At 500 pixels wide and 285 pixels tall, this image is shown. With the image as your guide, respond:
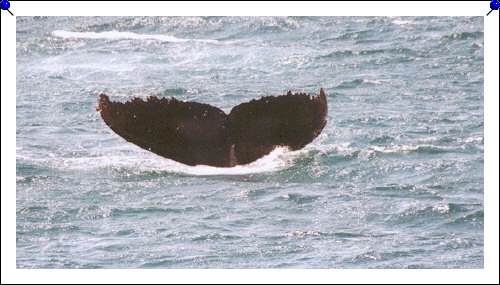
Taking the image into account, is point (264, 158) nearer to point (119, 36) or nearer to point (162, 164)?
point (162, 164)

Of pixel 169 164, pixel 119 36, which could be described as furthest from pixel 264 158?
pixel 119 36

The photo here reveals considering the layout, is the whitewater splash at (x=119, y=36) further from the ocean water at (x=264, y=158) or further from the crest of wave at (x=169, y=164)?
the crest of wave at (x=169, y=164)

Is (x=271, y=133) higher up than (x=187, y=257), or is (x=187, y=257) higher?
(x=271, y=133)

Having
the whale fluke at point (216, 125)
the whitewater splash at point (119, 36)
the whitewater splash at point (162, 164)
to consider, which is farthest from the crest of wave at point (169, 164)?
the whitewater splash at point (119, 36)

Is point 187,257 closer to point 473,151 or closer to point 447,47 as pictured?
point 473,151

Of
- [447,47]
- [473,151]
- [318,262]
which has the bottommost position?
[318,262]

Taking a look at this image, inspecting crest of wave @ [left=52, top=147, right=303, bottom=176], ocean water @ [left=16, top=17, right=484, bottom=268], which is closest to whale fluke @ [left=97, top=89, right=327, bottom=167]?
crest of wave @ [left=52, top=147, right=303, bottom=176]

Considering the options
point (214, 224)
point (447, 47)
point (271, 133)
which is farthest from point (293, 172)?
point (447, 47)
